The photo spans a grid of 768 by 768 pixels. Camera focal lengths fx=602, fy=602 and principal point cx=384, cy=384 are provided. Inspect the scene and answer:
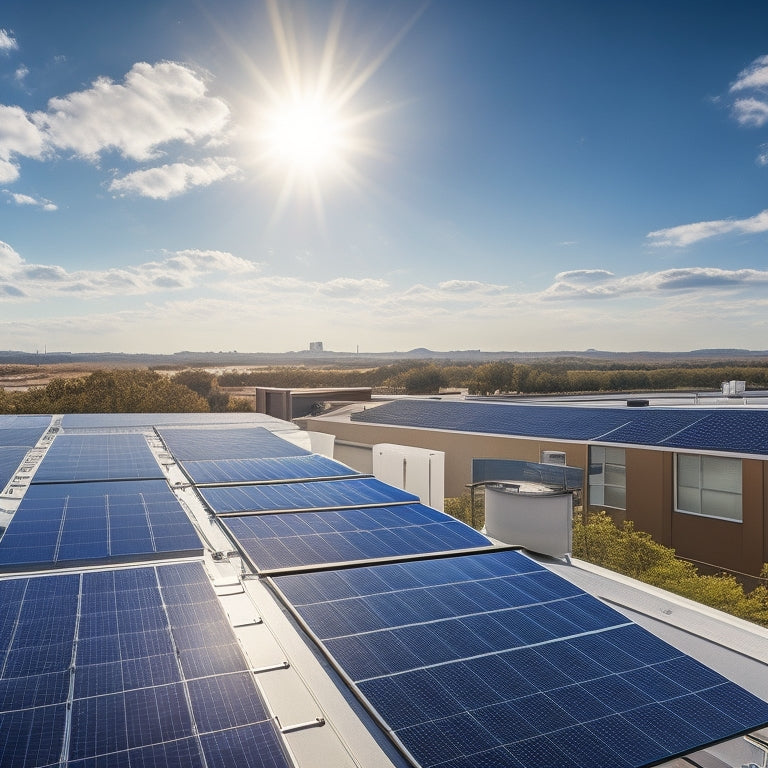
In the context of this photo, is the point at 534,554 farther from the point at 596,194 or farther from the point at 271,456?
the point at 596,194

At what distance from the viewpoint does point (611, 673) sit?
6.20 m

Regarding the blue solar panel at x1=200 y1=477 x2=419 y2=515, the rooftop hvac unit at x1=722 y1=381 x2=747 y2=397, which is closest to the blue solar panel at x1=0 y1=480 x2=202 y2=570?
the blue solar panel at x1=200 y1=477 x2=419 y2=515

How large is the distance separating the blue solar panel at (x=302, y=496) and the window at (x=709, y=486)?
16.0 m

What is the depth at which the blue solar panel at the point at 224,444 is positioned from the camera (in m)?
18.2

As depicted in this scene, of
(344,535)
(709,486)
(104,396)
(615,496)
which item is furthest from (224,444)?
(104,396)

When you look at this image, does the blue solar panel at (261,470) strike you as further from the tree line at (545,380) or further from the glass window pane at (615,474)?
the tree line at (545,380)

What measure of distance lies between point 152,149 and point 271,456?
2611 cm

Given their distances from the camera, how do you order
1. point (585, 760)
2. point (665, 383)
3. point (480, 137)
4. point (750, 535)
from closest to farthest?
1. point (585, 760)
2. point (750, 535)
3. point (480, 137)
4. point (665, 383)

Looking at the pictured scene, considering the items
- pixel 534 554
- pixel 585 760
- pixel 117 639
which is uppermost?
pixel 117 639

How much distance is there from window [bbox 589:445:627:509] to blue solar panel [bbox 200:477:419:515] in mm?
16365

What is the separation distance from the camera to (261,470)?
625 inches

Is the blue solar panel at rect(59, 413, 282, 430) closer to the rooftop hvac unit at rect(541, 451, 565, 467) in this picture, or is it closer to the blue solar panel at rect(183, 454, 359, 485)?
the blue solar panel at rect(183, 454, 359, 485)

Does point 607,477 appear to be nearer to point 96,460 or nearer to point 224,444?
point 224,444

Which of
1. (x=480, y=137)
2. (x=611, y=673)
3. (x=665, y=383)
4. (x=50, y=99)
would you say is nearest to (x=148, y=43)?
(x=50, y=99)
